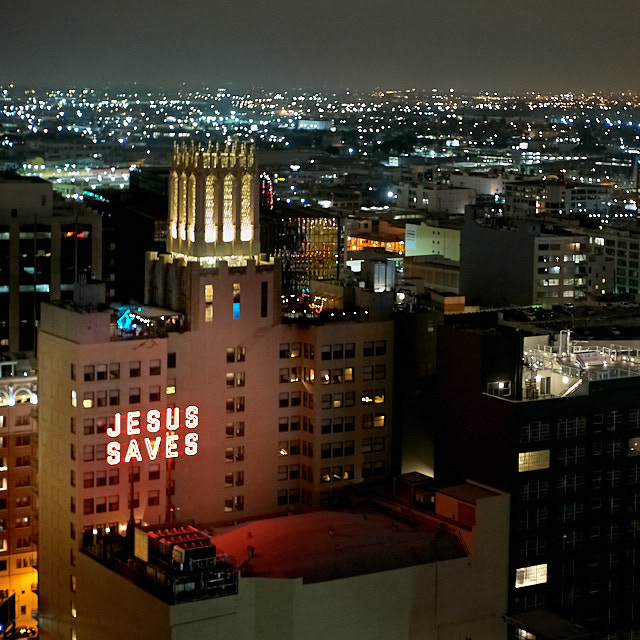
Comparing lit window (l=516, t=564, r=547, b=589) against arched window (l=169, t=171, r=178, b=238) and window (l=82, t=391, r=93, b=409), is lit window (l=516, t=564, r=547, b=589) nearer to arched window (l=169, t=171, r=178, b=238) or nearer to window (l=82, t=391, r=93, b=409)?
window (l=82, t=391, r=93, b=409)

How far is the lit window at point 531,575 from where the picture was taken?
1265 inches

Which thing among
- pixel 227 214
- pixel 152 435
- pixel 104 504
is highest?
pixel 227 214

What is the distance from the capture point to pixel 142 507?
32344mm

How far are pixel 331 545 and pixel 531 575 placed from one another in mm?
4380

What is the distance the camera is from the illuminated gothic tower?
34.4 meters

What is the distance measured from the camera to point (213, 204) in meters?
34.6

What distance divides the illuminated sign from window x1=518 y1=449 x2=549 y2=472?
6.86 metres

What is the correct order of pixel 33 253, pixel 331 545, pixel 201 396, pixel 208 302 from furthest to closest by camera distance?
pixel 33 253 → pixel 208 302 → pixel 201 396 → pixel 331 545

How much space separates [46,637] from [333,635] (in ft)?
23.1

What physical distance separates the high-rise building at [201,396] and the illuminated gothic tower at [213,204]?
0.04 meters

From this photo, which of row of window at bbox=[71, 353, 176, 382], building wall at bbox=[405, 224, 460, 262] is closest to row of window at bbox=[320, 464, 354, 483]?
row of window at bbox=[71, 353, 176, 382]

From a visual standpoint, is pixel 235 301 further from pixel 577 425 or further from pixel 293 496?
pixel 577 425

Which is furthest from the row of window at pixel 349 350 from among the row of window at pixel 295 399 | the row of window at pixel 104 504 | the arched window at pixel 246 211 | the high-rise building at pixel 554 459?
the row of window at pixel 104 504

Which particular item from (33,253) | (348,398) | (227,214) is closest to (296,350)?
(348,398)
